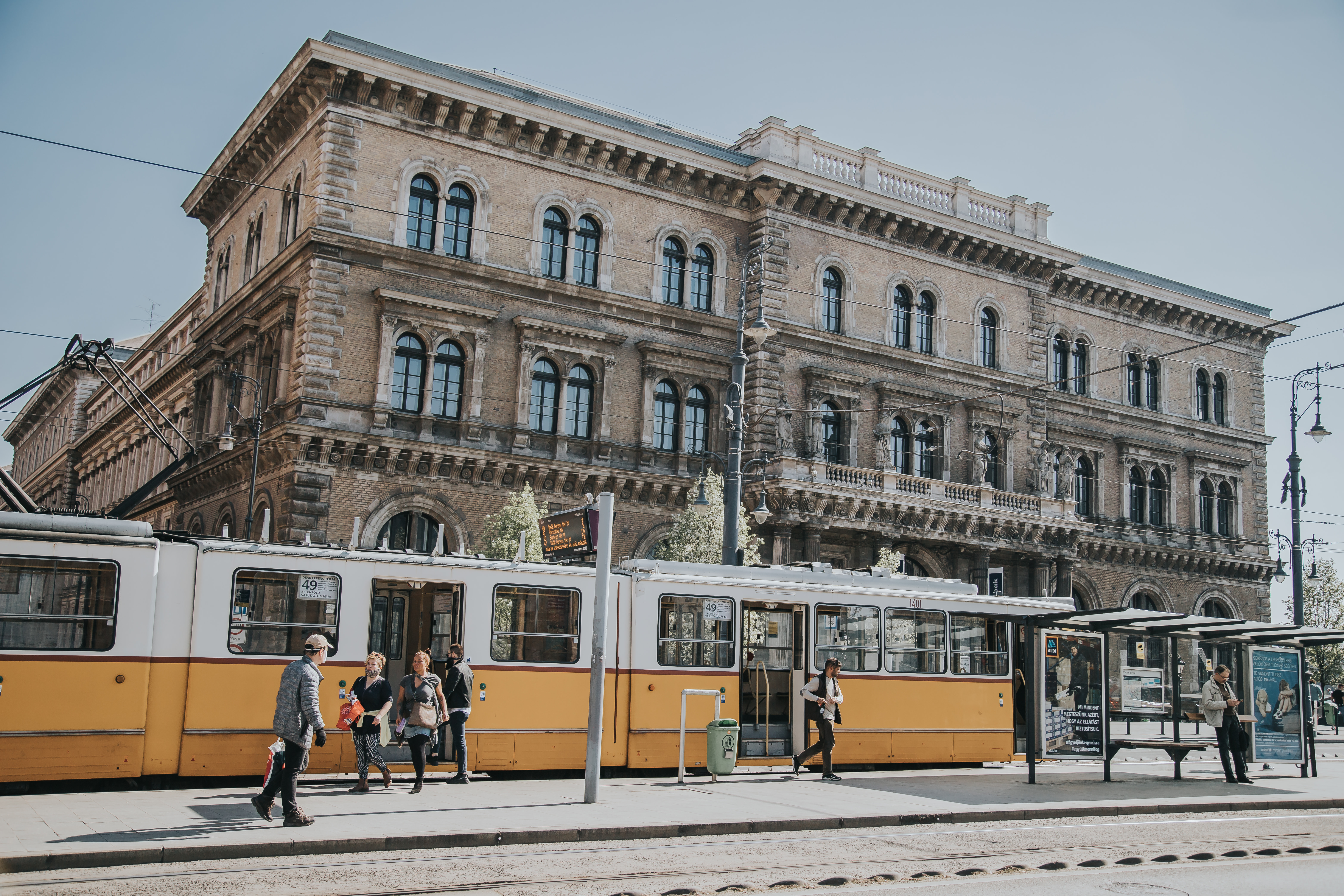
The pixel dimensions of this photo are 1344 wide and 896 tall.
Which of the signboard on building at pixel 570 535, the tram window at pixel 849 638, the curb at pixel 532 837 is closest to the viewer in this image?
the curb at pixel 532 837

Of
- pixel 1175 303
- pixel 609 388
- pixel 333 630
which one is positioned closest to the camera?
pixel 333 630

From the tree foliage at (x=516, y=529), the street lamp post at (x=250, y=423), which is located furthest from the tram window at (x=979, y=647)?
the street lamp post at (x=250, y=423)

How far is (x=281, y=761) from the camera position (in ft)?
38.2

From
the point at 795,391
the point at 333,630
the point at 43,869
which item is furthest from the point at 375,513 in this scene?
the point at 43,869

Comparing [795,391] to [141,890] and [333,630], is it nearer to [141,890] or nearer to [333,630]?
[333,630]

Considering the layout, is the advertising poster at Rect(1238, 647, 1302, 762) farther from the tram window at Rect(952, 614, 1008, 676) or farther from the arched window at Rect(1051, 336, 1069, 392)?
the arched window at Rect(1051, 336, 1069, 392)

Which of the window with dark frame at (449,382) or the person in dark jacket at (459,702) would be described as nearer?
the person in dark jacket at (459,702)

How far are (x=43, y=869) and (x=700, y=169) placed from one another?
30050 mm

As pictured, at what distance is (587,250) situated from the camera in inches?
1391

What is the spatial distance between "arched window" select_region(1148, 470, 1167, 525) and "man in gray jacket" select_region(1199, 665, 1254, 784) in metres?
30.3

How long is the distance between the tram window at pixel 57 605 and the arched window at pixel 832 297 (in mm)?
27419

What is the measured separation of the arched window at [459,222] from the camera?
1307 inches

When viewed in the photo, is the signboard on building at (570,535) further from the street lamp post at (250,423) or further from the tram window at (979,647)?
the street lamp post at (250,423)

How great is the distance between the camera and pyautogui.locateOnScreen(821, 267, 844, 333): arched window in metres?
38.9
